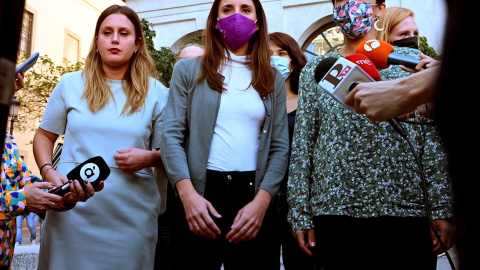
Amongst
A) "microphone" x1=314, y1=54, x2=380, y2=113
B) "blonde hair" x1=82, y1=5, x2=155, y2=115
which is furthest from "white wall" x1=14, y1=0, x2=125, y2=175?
"microphone" x1=314, y1=54, x2=380, y2=113

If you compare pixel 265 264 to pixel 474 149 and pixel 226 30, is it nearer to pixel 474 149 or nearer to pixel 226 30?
pixel 226 30

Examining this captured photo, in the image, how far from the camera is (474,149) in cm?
59

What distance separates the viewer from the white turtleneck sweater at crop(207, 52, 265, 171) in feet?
8.80

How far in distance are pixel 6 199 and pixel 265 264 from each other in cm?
128

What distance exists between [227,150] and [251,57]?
0.60 metres

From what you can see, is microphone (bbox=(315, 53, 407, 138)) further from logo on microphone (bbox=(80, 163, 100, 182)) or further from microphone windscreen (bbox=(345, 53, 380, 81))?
logo on microphone (bbox=(80, 163, 100, 182))

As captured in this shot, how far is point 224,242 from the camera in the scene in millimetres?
2619

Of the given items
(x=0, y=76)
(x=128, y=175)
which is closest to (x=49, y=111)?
(x=128, y=175)

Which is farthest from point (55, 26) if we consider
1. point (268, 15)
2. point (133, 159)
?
point (133, 159)

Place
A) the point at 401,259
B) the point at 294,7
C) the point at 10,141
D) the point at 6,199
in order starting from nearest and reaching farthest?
the point at 401,259 → the point at 6,199 → the point at 10,141 → the point at 294,7

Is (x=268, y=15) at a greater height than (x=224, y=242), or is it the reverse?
(x=268, y=15)

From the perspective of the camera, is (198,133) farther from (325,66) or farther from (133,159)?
(325,66)

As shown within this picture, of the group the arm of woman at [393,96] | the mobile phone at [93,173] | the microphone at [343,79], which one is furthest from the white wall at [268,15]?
the arm of woman at [393,96]

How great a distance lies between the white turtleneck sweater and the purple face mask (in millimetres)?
194
